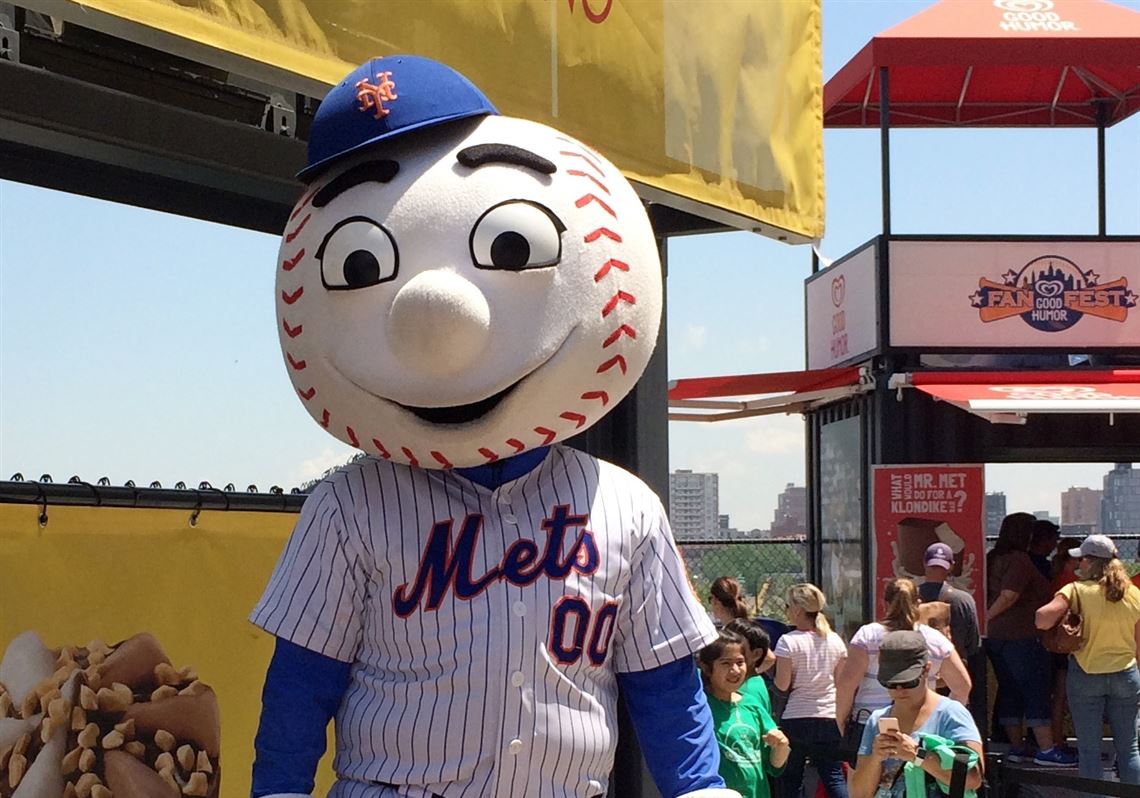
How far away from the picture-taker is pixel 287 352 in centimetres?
273

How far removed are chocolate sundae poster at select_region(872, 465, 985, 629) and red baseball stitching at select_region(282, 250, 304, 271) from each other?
9741 mm

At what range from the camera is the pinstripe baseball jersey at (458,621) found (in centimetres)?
263

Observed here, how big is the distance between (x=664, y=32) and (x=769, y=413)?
32.8 feet

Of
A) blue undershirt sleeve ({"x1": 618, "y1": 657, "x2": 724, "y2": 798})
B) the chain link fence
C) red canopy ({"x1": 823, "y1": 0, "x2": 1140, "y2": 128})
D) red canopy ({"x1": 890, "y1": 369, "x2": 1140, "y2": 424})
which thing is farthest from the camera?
the chain link fence

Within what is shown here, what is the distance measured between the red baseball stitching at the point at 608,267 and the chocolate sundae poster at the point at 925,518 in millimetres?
9534

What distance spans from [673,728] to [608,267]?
858 millimetres

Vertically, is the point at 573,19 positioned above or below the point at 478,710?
above

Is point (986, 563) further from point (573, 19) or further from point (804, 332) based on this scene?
point (573, 19)

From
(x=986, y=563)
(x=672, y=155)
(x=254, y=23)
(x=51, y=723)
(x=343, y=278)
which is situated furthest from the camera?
(x=986, y=563)

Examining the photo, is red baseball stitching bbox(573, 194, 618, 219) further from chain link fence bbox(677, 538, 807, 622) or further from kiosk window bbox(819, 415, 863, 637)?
chain link fence bbox(677, 538, 807, 622)

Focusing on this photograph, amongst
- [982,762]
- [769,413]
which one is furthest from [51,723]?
[769,413]

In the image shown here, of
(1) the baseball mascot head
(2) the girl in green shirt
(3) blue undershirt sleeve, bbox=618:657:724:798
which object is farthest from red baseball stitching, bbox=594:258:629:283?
(2) the girl in green shirt

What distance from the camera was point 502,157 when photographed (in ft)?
8.90

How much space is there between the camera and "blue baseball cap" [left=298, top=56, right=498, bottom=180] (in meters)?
2.70
